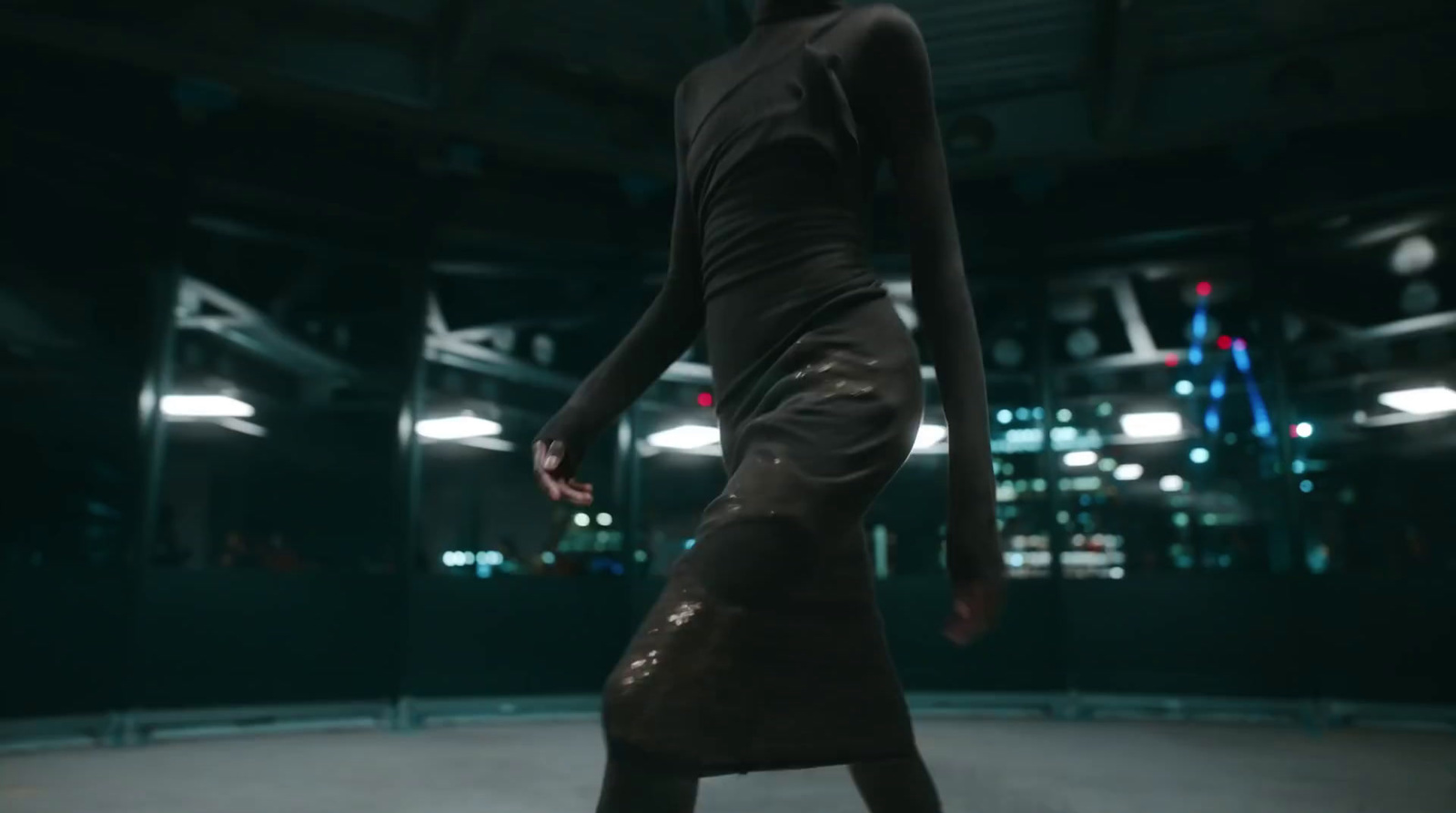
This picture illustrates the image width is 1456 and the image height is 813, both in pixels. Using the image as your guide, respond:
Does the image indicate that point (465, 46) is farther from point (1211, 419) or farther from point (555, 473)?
point (1211, 419)

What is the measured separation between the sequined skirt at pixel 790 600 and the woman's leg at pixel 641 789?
18 millimetres

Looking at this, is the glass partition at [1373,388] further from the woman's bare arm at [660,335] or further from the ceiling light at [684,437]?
the woman's bare arm at [660,335]

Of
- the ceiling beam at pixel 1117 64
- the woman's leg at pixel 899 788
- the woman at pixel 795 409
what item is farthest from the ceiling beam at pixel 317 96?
the woman's leg at pixel 899 788

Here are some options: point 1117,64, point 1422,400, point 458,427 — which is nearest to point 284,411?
point 458,427

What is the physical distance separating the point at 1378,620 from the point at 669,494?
521 centimetres

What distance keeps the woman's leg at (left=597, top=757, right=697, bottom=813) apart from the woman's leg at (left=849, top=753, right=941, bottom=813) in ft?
1.47

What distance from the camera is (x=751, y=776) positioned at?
516cm

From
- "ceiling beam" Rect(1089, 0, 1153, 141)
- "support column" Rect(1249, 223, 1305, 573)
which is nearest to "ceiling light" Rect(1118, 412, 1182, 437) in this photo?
"support column" Rect(1249, 223, 1305, 573)

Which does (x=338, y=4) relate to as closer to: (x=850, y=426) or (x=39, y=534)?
(x=39, y=534)

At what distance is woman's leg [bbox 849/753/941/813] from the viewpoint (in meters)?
1.55

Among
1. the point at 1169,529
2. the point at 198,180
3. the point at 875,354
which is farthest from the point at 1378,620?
the point at 198,180

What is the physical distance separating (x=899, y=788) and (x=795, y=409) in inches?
23.4

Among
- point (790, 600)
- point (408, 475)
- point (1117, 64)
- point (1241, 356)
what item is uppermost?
point (1117, 64)

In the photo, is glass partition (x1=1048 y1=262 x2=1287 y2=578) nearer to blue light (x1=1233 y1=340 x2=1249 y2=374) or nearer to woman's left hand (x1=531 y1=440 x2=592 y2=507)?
blue light (x1=1233 y1=340 x2=1249 y2=374)
